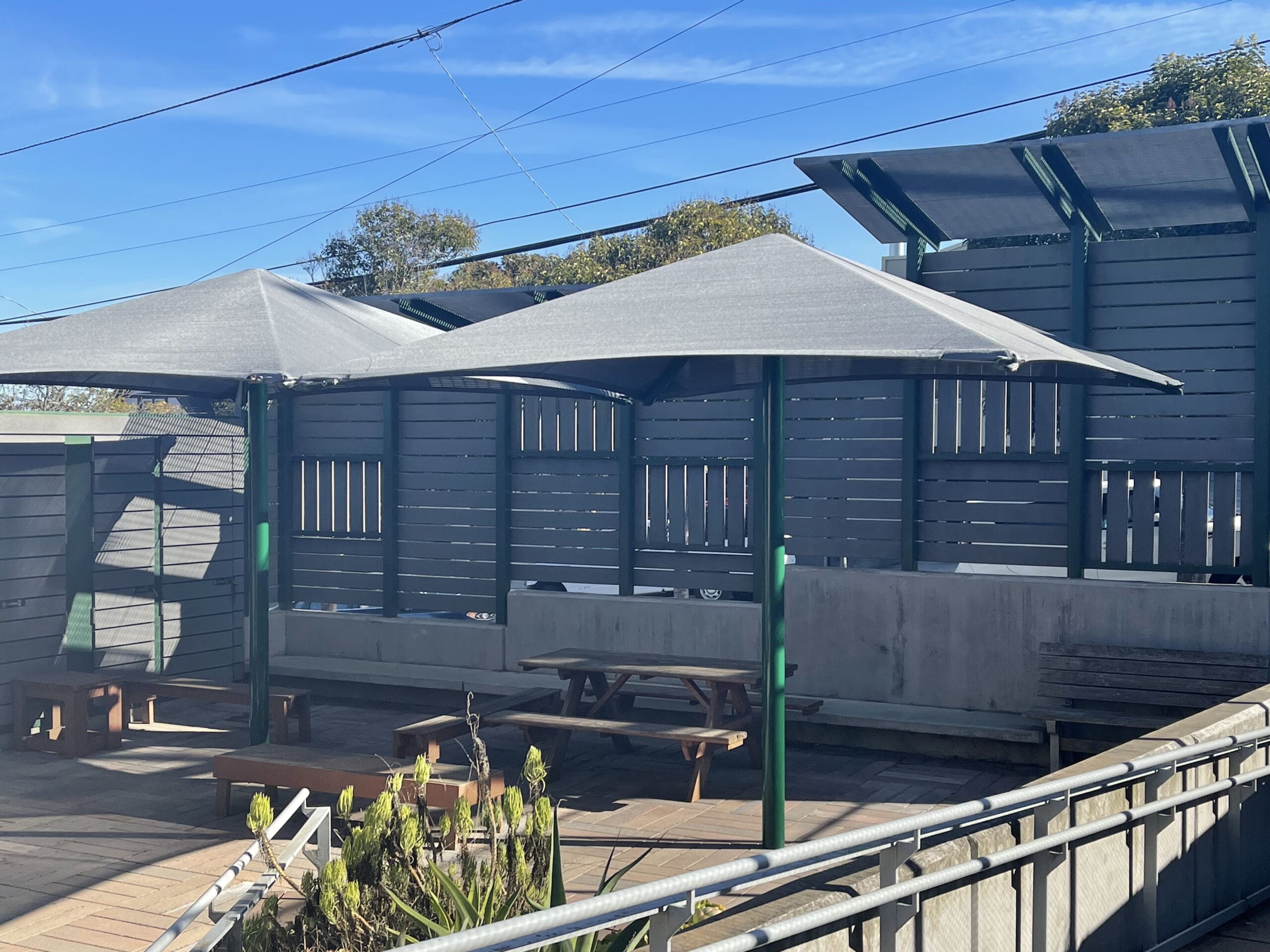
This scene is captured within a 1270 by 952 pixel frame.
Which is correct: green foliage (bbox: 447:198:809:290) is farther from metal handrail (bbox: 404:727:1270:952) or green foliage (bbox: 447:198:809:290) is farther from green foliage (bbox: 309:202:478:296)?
metal handrail (bbox: 404:727:1270:952)

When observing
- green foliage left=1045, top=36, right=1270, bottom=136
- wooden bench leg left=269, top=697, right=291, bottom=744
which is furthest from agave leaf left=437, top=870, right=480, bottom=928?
green foliage left=1045, top=36, right=1270, bottom=136

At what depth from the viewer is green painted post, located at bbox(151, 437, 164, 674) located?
10.4 metres

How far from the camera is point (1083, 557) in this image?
888 centimetres

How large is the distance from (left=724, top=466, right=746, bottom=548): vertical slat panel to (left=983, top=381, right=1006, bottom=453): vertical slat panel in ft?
6.07

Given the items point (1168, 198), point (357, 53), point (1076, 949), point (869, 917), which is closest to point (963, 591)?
point (1168, 198)

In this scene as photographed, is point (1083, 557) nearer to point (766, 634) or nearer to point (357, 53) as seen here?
point (766, 634)

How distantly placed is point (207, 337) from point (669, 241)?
935 inches

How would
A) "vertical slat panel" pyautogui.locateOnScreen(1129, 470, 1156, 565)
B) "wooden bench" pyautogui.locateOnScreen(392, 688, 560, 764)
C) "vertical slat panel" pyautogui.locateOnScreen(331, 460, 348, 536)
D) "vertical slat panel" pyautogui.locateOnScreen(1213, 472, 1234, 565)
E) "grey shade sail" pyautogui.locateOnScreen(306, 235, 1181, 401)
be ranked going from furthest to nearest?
"vertical slat panel" pyautogui.locateOnScreen(331, 460, 348, 536) < "vertical slat panel" pyautogui.locateOnScreen(1129, 470, 1156, 565) < "vertical slat panel" pyautogui.locateOnScreen(1213, 472, 1234, 565) < "wooden bench" pyautogui.locateOnScreen(392, 688, 560, 764) < "grey shade sail" pyautogui.locateOnScreen(306, 235, 1181, 401)

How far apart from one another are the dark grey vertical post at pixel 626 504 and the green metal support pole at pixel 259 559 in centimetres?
319

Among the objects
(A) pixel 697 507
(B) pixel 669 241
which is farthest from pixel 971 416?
(B) pixel 669 241

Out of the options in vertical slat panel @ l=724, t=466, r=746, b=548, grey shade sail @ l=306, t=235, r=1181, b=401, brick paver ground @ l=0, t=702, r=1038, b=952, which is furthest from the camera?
vertical slat panel @ l=724, t=466, r=746, b=548

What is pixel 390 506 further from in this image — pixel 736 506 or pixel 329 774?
pixel 329 774

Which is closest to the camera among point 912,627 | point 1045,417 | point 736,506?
point 1045,417

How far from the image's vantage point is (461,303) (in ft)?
37.1
